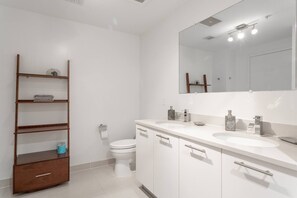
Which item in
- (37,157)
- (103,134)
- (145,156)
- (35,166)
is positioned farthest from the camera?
(103,134)

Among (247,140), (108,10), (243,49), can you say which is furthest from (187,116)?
(108,10)

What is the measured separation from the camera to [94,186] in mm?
2123

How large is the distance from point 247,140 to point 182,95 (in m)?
1.01

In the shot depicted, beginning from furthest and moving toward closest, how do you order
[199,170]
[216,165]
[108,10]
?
[108,10], [199,170], [216,165]

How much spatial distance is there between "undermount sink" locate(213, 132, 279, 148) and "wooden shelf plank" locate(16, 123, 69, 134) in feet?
6.75

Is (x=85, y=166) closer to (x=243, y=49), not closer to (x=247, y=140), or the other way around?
(x=247, y=140)

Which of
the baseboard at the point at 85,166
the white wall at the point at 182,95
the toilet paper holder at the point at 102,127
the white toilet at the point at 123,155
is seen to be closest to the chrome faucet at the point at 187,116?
the white wall at the point at 182,95

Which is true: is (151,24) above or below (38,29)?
above

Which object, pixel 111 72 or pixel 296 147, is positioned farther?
pixel 111 72

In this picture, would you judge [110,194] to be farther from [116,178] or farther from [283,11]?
[283,11]

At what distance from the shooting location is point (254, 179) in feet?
2.82

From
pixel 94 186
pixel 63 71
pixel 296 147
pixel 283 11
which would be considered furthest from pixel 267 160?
pixel 63 71

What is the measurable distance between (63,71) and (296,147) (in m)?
2.83

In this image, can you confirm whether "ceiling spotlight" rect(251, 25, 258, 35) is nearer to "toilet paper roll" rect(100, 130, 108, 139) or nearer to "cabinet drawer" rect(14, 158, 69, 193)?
"toilet paper roll" rect(100, 130, 108, 139)
